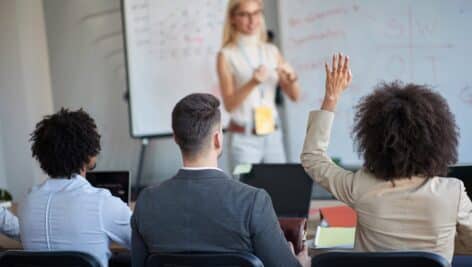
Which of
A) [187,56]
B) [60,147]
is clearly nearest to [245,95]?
[187,56]

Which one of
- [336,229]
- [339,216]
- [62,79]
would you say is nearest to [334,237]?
[336,229]

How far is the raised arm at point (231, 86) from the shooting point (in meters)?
3.66

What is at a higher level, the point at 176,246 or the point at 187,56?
the point at 187,56

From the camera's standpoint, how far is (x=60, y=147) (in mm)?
2041

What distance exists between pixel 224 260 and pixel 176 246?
184 millimetres

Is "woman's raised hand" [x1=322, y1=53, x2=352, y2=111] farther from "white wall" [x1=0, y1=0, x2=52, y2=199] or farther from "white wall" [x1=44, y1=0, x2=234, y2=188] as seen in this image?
"white wall" [x1=0, y1=0, x2=52, y2=199]

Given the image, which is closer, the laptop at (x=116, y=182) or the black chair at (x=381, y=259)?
the black chair at (x=381, y=259)

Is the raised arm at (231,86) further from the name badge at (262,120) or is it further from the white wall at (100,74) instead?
the white wall at (100,74)

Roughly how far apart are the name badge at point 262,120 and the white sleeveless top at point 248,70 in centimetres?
4

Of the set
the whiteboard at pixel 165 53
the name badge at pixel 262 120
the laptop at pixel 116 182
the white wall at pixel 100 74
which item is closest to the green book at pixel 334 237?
the laptop at pixel 116 182

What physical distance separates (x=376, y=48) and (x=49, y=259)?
2967mm

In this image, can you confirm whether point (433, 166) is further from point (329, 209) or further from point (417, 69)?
point (417, 69)

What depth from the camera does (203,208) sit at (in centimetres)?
157

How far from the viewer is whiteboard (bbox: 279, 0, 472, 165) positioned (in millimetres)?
3955
